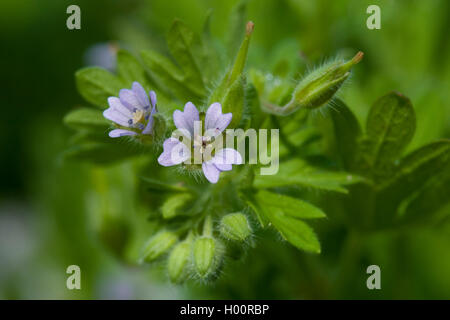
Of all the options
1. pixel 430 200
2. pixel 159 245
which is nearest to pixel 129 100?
pixel 159 245

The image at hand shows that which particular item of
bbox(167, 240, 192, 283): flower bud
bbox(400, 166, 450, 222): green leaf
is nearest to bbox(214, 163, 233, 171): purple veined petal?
bbox(167, 240, 192, 283): flower bud

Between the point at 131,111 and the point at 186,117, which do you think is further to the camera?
Result: the point at 131,111

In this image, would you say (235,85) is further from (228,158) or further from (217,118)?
(228,158)

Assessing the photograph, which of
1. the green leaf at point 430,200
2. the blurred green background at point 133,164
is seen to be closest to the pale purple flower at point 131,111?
the blurred green background at point 133,164

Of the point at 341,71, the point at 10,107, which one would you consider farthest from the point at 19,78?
the point at 341,71

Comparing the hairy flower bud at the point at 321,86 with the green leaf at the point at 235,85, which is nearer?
the green leaf at the point at 235,85

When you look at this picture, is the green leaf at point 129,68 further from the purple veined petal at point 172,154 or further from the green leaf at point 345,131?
the green leaf at point 345,131
